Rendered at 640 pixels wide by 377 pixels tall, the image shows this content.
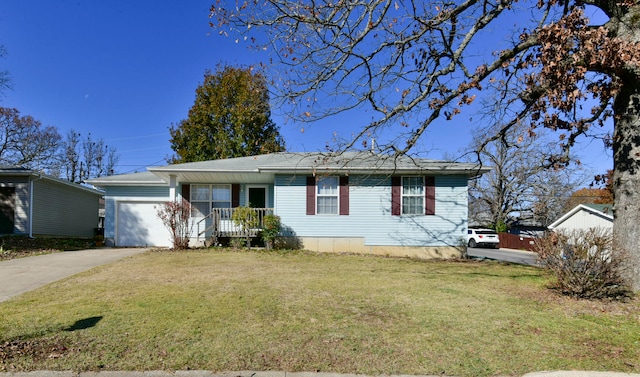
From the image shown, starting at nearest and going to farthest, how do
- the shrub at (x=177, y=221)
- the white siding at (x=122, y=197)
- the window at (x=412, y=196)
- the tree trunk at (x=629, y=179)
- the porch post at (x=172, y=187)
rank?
the tree trunk at (x=629, y=179)
the shrub at (x=177, y=221)
the window at (x=412, y=196)
the porch post at (x=172, y=187)
the white siding at (x=122, y=197)

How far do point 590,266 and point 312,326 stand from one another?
5052 mm

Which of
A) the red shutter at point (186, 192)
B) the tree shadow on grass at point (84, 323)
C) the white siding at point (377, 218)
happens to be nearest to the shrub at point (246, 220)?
the white siding at point (377, 218)

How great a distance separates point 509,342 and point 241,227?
35.3ft

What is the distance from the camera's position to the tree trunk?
21.3 feet

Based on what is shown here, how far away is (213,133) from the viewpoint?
2811cm

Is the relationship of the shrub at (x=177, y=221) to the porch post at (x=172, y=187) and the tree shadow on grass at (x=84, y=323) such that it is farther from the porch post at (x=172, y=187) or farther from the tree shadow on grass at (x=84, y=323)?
the tree shadow on grass at (x=84, y=323)

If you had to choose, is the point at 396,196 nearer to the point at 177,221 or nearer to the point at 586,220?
the point at 177,221

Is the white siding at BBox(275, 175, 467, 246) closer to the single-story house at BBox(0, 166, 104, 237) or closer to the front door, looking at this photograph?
the front door

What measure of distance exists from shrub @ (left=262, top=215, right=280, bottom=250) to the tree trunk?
9.83 metres

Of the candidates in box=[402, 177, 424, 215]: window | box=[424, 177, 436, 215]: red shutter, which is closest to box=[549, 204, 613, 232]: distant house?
box=[424, 177, 436, 215]: red shutter

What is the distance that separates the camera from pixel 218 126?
1096 inches

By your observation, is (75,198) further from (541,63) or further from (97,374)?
(541,63)

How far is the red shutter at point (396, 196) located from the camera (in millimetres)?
13875

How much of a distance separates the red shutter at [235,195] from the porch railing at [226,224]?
0.73m
